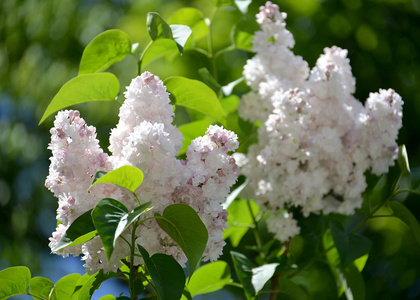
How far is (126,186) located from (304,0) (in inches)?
117

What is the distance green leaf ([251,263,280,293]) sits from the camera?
884 mm

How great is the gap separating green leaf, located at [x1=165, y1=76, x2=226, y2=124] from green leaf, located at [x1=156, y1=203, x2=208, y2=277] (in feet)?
0.91

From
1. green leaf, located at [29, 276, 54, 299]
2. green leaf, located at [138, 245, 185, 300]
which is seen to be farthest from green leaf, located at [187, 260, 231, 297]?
green leaf, located at [138, 245, 185, 300]

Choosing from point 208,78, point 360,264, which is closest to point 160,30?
point 208,78

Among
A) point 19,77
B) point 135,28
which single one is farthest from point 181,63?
point 19,77

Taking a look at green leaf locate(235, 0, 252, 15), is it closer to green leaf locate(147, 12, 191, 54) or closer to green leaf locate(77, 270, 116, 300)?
green leaf locate(147, 12, 191, 54)

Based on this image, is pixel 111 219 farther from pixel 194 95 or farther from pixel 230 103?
pixel 230 103

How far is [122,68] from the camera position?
4008 mm

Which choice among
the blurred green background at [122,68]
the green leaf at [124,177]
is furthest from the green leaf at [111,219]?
the blurred green background at [122,68]

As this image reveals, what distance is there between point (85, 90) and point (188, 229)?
284 mm

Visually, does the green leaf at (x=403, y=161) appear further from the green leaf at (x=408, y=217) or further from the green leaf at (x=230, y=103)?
the green leaf at (x=230, y=103)

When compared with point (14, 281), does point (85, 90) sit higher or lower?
higher

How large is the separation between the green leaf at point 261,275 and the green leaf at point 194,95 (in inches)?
9.3

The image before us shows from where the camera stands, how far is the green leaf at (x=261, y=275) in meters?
0.88
